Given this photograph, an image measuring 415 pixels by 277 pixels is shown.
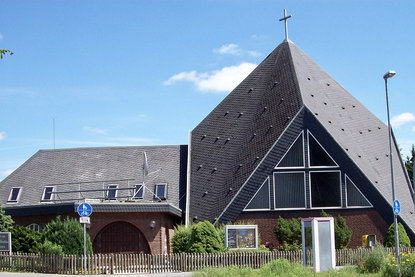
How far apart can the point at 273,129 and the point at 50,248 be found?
16104 millimetres

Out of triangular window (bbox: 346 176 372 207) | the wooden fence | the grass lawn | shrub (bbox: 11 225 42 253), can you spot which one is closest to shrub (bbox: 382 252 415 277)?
the grass lawn

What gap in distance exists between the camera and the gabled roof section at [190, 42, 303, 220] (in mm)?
37188

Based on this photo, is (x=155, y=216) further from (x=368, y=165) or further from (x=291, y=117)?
(x=368, y=165)

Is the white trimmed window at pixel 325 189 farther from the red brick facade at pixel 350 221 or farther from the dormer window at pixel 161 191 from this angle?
the dormer window at pixel 161 191

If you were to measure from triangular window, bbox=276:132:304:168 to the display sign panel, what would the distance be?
515 cm

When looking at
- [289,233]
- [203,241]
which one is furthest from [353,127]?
[203,241]

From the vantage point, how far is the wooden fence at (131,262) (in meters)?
26.8

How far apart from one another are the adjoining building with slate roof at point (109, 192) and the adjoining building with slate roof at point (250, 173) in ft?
0.22

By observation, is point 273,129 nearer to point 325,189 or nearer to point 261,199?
point 261,199

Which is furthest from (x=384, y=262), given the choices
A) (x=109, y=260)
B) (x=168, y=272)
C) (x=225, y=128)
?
(x=225, y=128)

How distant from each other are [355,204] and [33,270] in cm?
1885

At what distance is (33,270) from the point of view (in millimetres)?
27328

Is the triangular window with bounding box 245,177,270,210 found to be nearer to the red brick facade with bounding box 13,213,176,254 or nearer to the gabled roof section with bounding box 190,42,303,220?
the gabled roof section with bounding box 190,42,303,220

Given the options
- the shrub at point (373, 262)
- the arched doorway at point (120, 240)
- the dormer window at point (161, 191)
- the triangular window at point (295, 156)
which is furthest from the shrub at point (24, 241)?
the shrub at point (373, 262)
